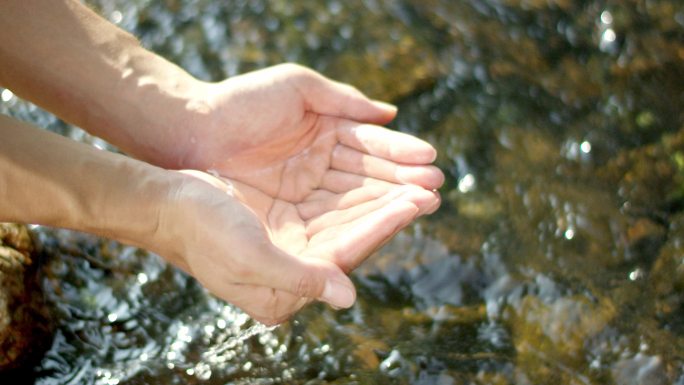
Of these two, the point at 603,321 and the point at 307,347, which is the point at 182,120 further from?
the point at 603,321

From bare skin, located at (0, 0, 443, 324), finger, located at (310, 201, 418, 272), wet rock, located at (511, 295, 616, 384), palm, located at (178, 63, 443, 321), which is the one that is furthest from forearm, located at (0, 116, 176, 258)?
wet rock, located at (511, 295, 616, 384)

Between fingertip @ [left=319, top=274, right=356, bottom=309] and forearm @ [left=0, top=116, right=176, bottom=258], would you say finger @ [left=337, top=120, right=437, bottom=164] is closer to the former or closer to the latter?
fingertip @ [left=319, top=274, right=356, bottom=309]

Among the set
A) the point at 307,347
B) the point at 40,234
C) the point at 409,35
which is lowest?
the point at 307,347

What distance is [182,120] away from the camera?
278 cm

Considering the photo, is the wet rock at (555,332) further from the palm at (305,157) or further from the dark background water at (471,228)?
the palm at (305,157)

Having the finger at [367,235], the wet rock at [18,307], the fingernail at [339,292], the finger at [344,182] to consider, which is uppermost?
the finger at [367,235]

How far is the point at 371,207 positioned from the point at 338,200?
0.55ft

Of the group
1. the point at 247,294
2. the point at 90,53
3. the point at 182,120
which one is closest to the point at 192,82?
the point at 182,120

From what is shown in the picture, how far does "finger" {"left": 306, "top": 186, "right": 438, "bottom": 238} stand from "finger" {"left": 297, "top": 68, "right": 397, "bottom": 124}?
0.37m

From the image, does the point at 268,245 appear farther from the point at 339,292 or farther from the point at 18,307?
the point at 18,307

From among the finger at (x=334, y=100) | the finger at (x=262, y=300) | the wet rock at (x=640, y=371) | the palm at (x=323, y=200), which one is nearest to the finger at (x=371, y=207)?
the palm at (x=323, y=200)

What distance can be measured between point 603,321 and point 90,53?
1.98 m

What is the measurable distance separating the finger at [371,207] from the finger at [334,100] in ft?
1.22

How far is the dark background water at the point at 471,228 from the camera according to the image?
2.93 m
